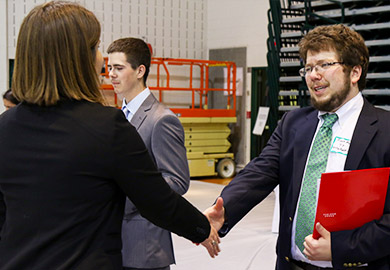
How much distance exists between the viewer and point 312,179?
2.28 m

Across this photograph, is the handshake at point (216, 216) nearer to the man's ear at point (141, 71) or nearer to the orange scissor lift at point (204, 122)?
the man's ear at point (141, 71)

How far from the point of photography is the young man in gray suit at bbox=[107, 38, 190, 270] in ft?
9.12

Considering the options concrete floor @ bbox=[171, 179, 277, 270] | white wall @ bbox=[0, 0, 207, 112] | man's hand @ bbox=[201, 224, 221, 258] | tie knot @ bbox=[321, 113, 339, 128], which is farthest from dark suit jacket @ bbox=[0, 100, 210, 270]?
white wall @ bbox=[0, 0, 207, 112]

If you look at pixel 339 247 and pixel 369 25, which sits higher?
pixel 369 25

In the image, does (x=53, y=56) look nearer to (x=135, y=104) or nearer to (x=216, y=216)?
(x=216, y=216)

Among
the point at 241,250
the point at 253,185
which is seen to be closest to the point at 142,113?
the point at 253,185

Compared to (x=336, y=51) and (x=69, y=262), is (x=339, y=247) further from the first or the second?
(x=69, y=262)

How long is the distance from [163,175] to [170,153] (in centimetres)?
11

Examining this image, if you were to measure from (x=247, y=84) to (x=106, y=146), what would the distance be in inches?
441

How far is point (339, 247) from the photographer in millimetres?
2070

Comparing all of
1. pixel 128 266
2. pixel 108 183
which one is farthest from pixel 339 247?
pixel 128 266

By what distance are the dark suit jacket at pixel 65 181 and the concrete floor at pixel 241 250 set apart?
3549 millimetres

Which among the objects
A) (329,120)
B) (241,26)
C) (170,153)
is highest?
(241,26)

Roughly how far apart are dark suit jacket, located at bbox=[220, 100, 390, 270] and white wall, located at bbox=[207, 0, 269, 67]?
9.90 metres
